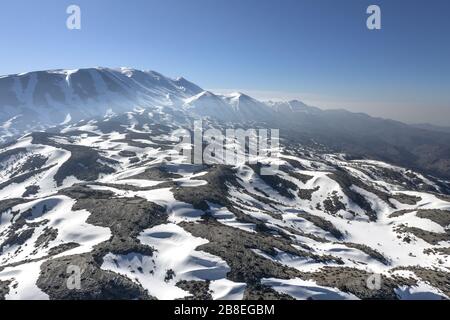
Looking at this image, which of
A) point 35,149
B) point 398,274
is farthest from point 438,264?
point 35,149

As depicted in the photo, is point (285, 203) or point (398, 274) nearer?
point (398, 274)

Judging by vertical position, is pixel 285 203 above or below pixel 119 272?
below

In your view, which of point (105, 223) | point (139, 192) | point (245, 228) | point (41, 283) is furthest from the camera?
point (139, 192)
